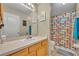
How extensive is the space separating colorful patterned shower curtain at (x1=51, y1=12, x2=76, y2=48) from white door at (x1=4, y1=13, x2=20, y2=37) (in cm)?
72

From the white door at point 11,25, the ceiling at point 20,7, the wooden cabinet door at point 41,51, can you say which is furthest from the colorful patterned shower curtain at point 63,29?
the white door at point 11,25

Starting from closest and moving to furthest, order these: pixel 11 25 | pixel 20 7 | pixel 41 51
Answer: pixel 11 25
pixel 20 7
pixel 41 51

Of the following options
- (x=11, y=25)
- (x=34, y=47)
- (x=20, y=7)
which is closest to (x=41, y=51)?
(x=34, y=47)

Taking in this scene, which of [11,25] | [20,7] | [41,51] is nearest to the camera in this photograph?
[11,25]

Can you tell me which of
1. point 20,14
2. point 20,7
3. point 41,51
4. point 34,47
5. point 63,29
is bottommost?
point 41,51

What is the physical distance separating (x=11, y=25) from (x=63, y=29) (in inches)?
42.0

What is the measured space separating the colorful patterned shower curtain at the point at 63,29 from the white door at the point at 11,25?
2.36 ft

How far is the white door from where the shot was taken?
1.67m

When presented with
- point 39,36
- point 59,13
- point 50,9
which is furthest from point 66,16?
point 39,36

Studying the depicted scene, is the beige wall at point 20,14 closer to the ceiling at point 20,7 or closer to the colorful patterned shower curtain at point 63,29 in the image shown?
the ceiling at point 20,7

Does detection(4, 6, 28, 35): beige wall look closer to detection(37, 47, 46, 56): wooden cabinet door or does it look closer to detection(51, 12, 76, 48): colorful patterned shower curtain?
detection(37, 47, 46, 56): wooden cabinet door

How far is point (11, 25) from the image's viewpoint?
1718 millimetres

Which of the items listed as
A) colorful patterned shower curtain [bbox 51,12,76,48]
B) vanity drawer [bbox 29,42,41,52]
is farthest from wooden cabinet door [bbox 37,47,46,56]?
colorful patterned shower curtain [bbox 51,12,76,48]

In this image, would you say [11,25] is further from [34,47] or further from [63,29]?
[63,29]
